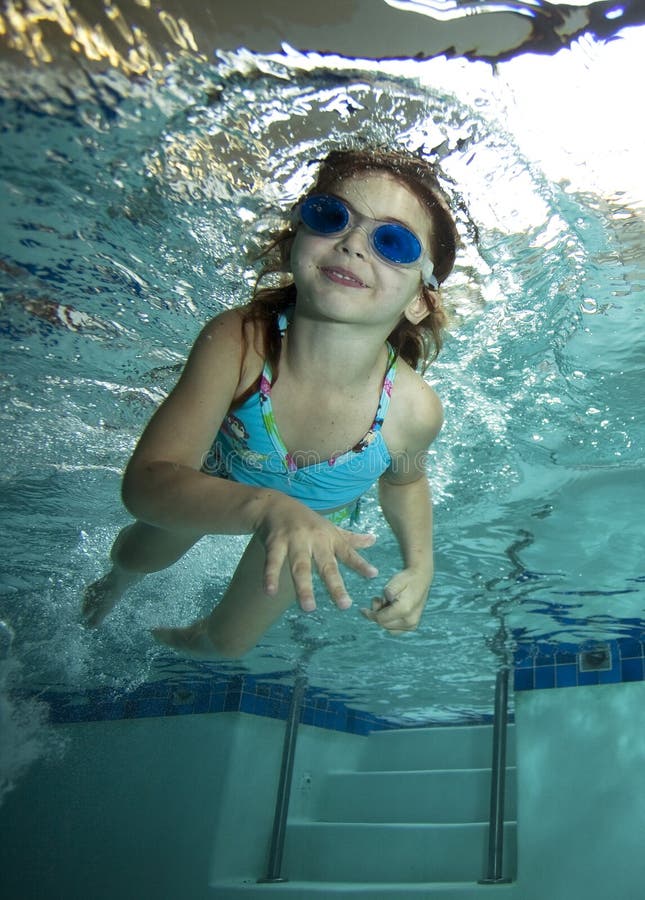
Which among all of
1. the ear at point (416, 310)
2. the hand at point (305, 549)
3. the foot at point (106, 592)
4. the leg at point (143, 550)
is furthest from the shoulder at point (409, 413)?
the foot at point (106, 592)

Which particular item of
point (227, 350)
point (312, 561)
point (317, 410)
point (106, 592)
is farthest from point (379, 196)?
point (106, 592)

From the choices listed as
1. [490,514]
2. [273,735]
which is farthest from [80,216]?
[273,735]

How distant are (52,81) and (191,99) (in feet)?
2.26

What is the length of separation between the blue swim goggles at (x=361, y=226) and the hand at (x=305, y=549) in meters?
1.64

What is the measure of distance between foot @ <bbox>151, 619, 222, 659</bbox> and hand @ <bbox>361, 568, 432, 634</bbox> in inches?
87.8

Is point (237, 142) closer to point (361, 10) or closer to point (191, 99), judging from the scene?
point (191, 99)

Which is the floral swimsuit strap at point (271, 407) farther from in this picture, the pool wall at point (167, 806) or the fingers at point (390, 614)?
the pool wall at point (167, 806)

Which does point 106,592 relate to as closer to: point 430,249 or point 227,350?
point 227,350

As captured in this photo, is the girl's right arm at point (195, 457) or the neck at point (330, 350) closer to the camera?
the girl's right arm at point (195, 457)

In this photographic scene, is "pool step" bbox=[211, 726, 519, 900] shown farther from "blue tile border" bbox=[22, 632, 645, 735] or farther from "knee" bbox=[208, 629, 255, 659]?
"knee" bbox=[208, 629, 255, 659]

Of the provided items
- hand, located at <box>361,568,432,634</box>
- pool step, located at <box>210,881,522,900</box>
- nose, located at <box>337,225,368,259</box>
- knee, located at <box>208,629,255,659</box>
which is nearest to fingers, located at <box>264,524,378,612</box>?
hand, located at <box>361,568,432,634</box>

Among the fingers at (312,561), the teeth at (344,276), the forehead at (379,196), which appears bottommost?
the fingers at (312,561)

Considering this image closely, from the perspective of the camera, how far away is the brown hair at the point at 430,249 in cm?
416

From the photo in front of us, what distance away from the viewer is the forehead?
4039 millimetres
